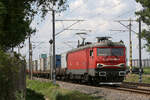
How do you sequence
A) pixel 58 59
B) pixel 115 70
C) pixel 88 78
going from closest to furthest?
pixel 115 70 → pixel 88 78 → pixel 58 59

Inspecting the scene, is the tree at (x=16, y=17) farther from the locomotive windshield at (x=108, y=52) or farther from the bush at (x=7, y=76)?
the locomotive windshield at (x=108, y=52)

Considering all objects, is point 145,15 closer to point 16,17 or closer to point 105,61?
point 105,61

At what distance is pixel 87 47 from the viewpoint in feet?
92.7

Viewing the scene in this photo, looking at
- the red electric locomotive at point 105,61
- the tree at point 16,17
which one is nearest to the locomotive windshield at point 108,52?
the red electric locomotive at point 105,61

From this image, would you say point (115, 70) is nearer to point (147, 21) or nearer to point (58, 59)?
point (147, 21)

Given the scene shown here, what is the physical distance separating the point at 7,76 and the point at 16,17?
5680 millimetres

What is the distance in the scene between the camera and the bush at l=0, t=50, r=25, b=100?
1084 cm

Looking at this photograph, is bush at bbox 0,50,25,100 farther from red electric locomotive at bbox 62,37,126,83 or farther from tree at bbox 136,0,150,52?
tree at bbox 136,0,150,52

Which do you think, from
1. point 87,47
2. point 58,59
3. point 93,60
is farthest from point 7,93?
point 58,59

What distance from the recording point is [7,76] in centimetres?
1104

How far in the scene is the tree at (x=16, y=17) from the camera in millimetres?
15430

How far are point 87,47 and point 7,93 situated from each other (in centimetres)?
1743

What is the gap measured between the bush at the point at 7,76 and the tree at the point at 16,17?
11.3 ft

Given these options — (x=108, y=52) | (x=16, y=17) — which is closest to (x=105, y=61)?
(x=108, y=52)
